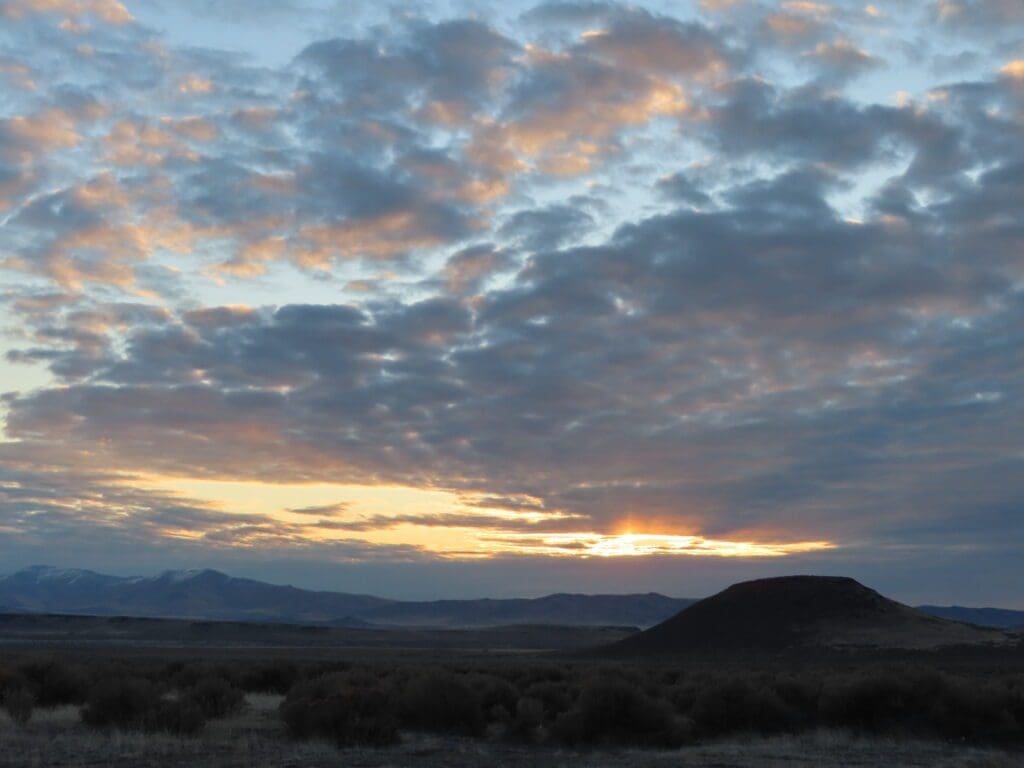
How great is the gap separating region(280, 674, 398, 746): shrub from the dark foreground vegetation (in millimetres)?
29

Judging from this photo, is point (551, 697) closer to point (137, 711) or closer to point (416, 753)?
point (416, 753)

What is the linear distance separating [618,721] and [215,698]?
10680 mm

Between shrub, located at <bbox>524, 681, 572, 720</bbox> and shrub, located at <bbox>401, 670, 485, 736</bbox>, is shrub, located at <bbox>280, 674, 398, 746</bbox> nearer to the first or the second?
shrub, located at <bbox>401, 670, 485, 736</bbox>

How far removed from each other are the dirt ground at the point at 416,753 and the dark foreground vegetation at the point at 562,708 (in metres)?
0.73

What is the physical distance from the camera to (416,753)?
22609 mm

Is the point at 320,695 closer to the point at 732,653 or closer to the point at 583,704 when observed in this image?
the point at 583,704

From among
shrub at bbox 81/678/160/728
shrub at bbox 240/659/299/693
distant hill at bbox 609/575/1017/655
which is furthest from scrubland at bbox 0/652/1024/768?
distant hill at bbox 609/575/1017/655

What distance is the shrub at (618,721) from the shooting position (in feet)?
82.3

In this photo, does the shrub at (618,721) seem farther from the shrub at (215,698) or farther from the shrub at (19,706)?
the shrub at (19,706)

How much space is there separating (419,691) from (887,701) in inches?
467

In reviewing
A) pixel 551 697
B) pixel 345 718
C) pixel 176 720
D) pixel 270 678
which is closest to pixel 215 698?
pixel 176 720

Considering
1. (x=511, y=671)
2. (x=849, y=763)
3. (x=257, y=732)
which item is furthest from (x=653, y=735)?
(x=511, y=671)

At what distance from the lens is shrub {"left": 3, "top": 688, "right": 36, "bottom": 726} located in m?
26.4

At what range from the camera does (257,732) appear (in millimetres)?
25406
